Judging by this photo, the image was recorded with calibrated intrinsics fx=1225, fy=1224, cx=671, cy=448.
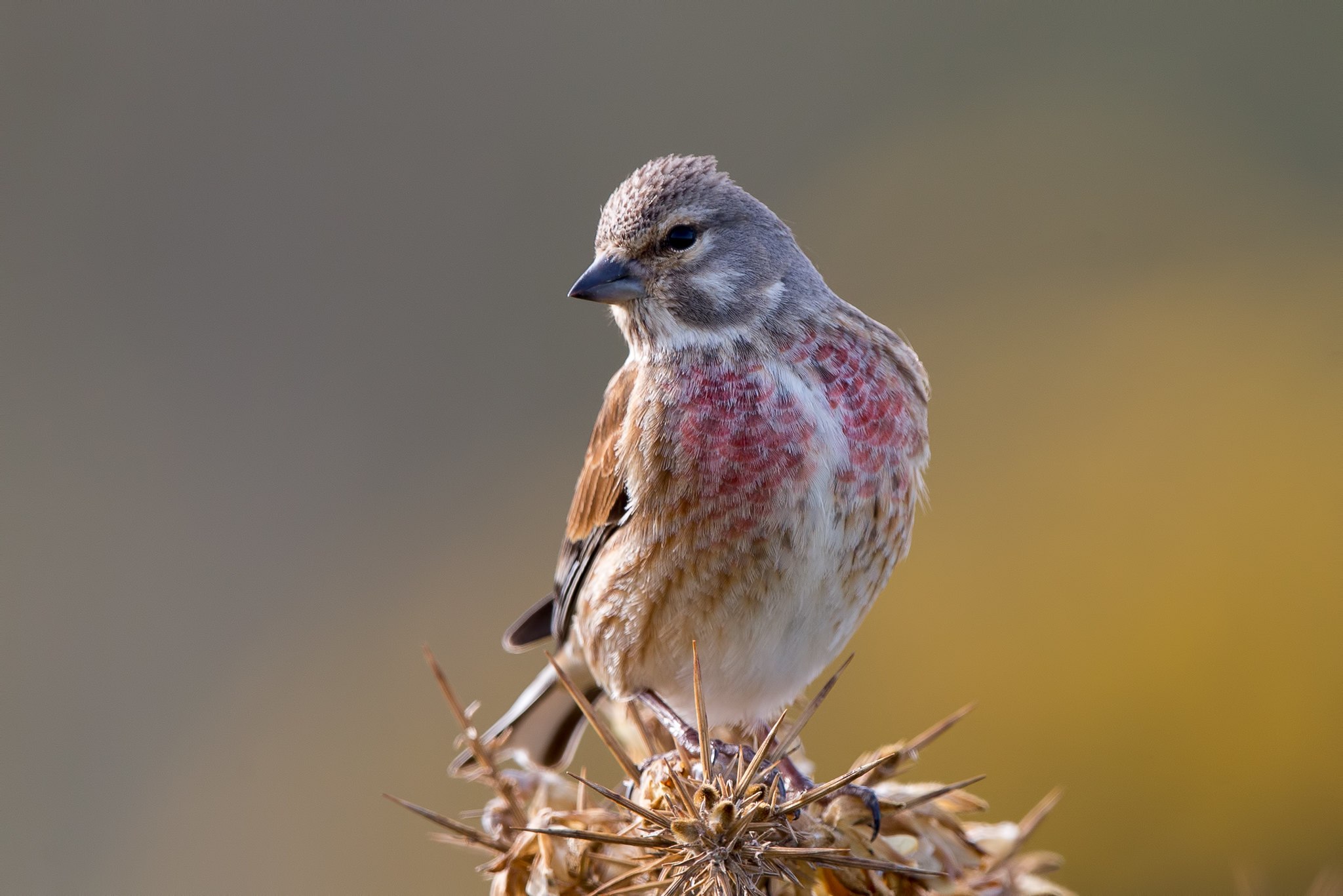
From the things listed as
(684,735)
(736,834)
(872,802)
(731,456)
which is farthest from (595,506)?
(736,834)

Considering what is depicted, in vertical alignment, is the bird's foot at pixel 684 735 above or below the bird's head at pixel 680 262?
below

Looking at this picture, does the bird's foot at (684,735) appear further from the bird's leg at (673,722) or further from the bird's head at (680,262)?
the bird's head at (680,262)

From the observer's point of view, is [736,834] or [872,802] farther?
[872,802]

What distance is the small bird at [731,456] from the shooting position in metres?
2.74

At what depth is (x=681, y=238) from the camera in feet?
9.58

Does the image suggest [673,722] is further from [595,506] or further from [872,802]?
[872,802]

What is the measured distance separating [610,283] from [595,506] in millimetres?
603

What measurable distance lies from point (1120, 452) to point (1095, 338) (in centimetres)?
83

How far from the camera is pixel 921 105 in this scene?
24.5 feet

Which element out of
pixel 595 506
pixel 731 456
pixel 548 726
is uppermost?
pixel 595 506

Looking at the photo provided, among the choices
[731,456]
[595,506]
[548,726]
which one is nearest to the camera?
[731,456]

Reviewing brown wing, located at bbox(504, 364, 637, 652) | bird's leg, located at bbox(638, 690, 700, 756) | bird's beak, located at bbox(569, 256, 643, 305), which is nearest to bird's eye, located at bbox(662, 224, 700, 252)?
bird's beak, located at bbox(569, 256, 643, 305)

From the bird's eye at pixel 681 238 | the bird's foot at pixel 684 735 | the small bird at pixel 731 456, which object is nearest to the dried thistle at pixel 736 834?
the bird's foot at pixel 684 735

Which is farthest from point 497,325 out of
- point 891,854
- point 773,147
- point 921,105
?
point 891,854
